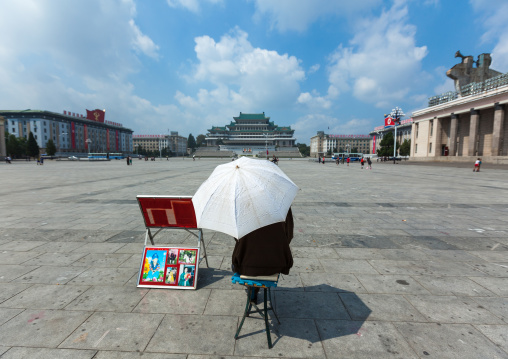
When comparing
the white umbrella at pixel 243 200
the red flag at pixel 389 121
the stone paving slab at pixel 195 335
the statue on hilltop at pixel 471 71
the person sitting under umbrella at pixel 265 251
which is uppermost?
the statue on hilltop at pixel 471 71

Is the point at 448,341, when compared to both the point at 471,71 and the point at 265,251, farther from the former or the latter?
the point at 471,71

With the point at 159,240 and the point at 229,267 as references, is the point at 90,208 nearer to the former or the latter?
the point at 159,240

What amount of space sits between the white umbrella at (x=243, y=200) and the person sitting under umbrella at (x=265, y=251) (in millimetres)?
270

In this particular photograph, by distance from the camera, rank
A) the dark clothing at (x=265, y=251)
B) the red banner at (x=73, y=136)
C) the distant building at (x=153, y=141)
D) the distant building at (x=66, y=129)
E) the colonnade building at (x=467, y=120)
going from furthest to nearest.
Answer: the distant building at (x=153, y=141) < the red banner at (x=73, y=136) < the distant building at (x=66, y=129) < the colonnade building at (x=467, y=120) < the dark clothing at (x=265, y=251)

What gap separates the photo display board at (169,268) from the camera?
11.2 feet

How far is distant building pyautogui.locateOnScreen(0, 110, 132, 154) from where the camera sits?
287 feet

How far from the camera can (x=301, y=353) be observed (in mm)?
2273

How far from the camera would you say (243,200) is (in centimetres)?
197

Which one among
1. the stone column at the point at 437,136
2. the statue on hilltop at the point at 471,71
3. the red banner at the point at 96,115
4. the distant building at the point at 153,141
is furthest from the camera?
the distant building at the point at 153,141

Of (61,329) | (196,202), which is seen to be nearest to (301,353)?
(196,202)

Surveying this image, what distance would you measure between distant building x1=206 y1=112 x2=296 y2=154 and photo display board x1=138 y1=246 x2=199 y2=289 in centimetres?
10930

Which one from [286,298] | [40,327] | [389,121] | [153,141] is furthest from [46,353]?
[153,141]

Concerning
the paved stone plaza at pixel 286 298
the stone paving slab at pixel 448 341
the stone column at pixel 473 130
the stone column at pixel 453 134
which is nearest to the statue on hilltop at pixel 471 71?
the stone column at pixel 453 134

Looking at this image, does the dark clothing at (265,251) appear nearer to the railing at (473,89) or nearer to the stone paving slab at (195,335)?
the stone paving slab at (195,335)
